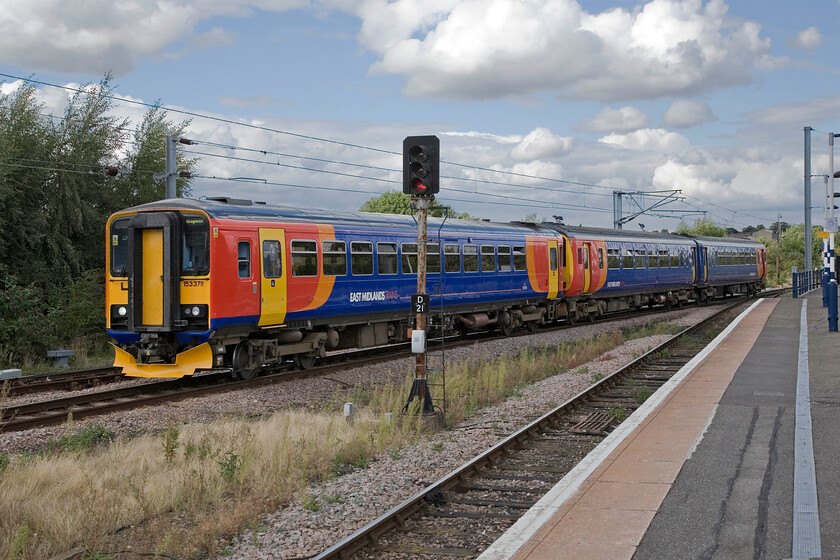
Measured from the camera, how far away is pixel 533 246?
26.4 meters

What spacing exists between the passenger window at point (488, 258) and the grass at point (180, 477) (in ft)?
36.3

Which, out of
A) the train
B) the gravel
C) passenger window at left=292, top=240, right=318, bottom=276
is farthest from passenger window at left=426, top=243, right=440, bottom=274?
passenger window at left=292, top=240, right=318, bottom=276

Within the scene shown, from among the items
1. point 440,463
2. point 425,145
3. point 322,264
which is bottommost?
point 440,463

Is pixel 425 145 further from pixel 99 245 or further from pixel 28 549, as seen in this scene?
pixel 99 245

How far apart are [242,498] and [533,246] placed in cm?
1941

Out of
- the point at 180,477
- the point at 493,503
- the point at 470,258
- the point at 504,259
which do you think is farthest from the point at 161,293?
the point at 504,259

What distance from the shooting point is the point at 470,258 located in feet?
74.4

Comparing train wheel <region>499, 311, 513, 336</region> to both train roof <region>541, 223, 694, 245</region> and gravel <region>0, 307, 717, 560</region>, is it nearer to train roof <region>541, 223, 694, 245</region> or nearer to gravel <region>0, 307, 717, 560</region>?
gravel <region>0, 307, 717, 560</region>

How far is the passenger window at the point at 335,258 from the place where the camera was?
17.0m

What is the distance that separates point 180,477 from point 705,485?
192 inches

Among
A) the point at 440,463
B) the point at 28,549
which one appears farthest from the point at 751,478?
the point at 28,549

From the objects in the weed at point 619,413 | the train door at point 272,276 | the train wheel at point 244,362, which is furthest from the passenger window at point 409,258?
the weed at point 619,413

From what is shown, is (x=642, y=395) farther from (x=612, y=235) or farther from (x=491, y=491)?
(x=612, y=235)

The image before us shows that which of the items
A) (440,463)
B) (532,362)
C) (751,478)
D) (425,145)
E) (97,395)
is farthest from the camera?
(532,362)
